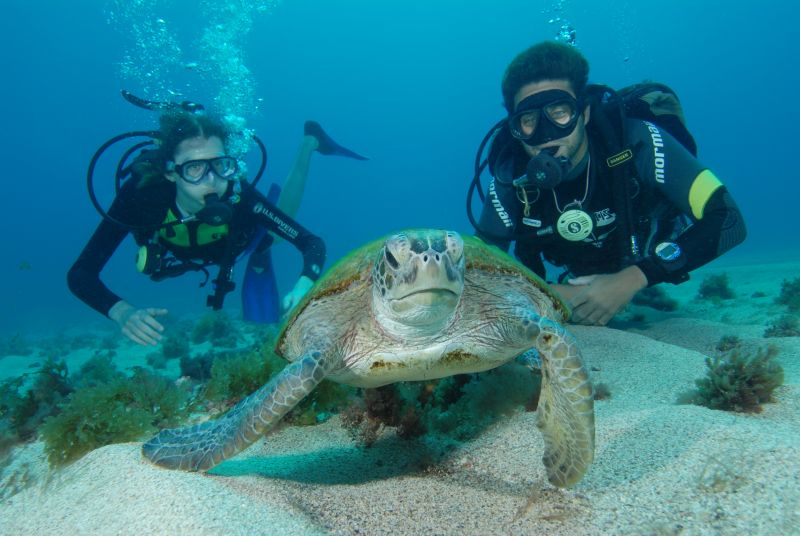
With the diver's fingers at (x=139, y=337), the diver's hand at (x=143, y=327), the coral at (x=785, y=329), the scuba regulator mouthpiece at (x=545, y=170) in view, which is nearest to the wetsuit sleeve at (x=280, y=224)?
the diver's hand at (x=143, y=327)

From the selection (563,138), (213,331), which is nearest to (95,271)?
(213,331)

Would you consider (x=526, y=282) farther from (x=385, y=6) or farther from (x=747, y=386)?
(x=385, y=6)

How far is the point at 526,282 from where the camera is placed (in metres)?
3.40

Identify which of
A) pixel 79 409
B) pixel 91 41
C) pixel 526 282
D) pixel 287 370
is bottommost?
pixel 79 409

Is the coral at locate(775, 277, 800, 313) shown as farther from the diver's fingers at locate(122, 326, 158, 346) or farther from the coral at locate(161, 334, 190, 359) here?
the coral at locate(161, 334, 190, 359)

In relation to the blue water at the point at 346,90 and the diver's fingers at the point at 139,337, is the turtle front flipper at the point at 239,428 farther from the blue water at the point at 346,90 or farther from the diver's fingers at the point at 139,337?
the blue water at the point at 346,90

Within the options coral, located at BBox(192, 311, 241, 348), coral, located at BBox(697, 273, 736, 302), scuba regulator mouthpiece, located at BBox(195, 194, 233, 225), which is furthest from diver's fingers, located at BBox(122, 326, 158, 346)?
coral, located at BBox(697, 273, 736, 302)

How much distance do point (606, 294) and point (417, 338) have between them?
289cm

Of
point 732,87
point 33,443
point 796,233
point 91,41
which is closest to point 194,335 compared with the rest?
point 33,443

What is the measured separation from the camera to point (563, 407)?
224 cm

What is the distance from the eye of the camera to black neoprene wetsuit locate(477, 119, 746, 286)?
4691 millimetres

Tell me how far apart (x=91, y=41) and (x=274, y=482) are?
310 feet

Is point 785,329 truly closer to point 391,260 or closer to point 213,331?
point 391,260

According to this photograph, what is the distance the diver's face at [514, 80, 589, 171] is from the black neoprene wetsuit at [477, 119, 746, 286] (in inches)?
9.9
